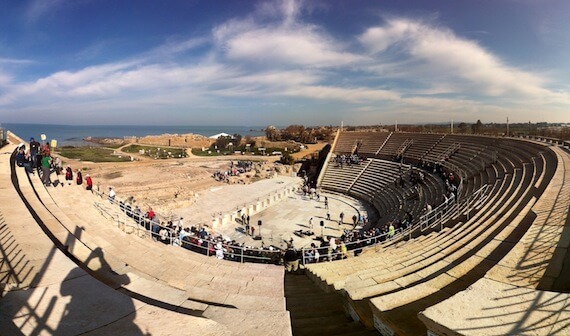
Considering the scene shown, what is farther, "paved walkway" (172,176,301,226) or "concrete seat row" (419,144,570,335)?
"paved walkway" (172,176,301,226)

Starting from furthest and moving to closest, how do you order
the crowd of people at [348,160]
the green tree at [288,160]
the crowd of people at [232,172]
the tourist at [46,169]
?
the green tree at [288,160] < the crowd of people at [348,160] < the crowd of people at [232,172] < the tourist at [46,169]

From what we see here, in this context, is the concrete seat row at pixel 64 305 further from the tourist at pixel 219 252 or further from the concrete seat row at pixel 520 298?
the tourist at pixel 219 252

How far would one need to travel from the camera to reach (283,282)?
7.43m

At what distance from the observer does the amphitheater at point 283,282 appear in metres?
3.86

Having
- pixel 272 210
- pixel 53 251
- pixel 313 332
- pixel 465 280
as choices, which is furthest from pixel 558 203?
pixel 272 210

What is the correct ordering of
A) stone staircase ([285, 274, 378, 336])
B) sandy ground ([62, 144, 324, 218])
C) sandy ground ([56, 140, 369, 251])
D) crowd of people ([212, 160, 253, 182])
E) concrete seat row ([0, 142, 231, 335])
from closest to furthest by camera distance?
concrete seat row ([0, 142, 231, 335]), stone staircase ([285, 274, 378, 336]), sandy ground ([56, 140, 369, 251]), sandy ground ([62, 144, 324, 218]), crowd of people ([212, 160, 253, 182])

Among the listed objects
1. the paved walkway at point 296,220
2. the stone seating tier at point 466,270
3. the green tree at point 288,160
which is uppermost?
the stone seating tier at point 466,270

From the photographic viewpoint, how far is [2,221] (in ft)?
23.5

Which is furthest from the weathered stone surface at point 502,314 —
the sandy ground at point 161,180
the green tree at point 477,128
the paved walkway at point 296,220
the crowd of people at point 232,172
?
the green tree at point 477,128

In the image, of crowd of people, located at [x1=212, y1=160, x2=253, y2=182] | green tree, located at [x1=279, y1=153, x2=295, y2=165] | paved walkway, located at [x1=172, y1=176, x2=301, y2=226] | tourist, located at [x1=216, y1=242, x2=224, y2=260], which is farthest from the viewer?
green tree, located at [x1=279, y1=153, x2=295, y2=165]

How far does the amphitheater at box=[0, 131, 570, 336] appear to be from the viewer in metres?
3.86

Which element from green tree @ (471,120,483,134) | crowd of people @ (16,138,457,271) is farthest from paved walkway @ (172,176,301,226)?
green tree @ (471,120,483,134)

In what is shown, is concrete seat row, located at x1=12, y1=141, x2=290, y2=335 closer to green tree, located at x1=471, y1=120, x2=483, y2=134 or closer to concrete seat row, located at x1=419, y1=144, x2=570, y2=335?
concrete seat row, located at x1=419, y1=144, x2=570, y2=335

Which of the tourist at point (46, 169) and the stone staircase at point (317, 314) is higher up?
the tourist at point (46, 169)
